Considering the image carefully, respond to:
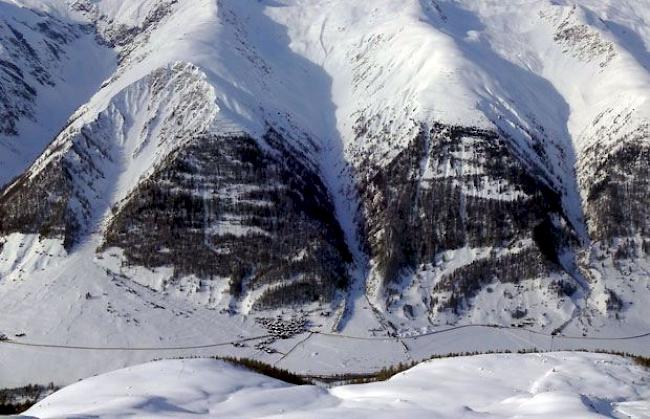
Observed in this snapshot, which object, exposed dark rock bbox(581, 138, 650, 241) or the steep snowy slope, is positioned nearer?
exposed dark rock bbox(581, 138, 650, 241)

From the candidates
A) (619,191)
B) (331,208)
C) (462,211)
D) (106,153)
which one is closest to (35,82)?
(106,153)

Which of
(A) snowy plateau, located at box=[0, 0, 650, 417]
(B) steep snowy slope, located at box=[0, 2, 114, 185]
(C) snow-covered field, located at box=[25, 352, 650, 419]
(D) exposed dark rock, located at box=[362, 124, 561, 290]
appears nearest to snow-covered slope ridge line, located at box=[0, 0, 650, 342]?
(D) exposed dark rock, located at box=[362, 124, 561, 290]

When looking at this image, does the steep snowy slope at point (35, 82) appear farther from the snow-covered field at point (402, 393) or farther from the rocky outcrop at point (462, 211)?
the snow-covered field at point (402, 393)

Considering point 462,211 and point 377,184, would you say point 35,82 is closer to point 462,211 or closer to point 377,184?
point 377,184

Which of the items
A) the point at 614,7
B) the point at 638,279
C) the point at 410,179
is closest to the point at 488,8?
the point at 614,7

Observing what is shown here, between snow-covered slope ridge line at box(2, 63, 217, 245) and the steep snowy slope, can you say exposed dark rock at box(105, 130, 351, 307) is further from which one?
the steep snowy slope
